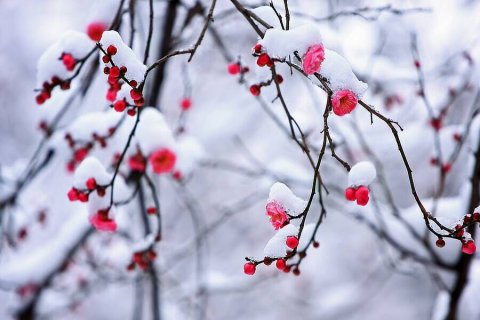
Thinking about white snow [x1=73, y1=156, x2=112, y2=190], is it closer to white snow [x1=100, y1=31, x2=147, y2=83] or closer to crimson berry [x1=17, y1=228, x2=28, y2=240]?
white snow [x1=100, y1=31, x2=147, y2=83]

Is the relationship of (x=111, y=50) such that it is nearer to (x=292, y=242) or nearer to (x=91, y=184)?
(x=91, y=184)

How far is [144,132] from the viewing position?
1694mm

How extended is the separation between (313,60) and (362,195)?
0.38 m

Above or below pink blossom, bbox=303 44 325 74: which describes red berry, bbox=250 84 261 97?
above

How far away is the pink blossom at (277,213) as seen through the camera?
1.10m

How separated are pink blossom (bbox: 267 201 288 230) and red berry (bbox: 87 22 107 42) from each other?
3.36ft

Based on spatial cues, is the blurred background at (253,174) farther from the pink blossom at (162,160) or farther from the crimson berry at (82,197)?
the crimson berry at (82,197)

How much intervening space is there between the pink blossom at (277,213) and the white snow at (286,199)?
0.04ft

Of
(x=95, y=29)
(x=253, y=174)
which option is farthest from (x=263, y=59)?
(x=253, y=174)

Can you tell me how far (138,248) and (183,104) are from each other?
0.86 m

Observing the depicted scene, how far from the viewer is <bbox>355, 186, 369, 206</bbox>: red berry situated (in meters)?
1.11

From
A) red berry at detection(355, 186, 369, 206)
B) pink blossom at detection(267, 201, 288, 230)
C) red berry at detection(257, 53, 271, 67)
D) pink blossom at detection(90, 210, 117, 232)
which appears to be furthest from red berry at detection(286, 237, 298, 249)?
pink blossom at detection(90, 210, 117, 232)

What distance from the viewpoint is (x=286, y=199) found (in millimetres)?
1123

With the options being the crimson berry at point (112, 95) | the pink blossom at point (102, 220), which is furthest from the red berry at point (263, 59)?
the pink blossom at point (102, 220)
